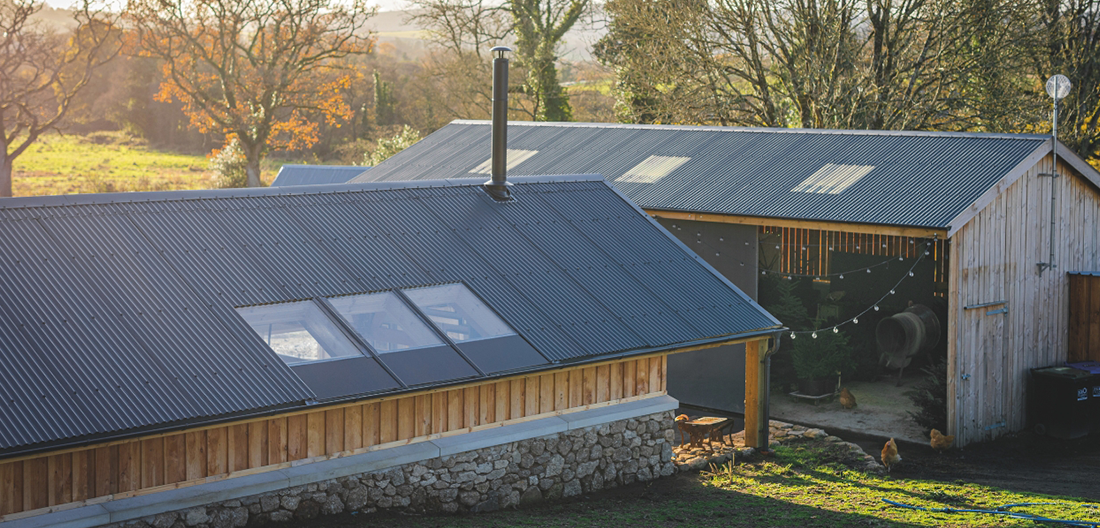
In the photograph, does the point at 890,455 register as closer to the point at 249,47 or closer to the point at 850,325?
the point at 850,325

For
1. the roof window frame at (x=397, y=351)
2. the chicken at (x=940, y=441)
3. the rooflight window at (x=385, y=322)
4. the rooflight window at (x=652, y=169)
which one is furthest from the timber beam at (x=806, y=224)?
the rooflight window at (x=385, y=322)

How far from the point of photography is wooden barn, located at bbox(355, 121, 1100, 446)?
42.0ft

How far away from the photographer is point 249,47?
118ft

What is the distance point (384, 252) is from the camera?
9898mm

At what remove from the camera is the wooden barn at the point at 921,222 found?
12.8 m

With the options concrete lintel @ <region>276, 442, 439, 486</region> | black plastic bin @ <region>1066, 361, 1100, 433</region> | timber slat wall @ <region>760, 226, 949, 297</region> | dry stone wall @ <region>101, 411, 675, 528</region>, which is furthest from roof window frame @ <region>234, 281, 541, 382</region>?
black plastic bin @ <region>1066, 361, 1100, 433</region>

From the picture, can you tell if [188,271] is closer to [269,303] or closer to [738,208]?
[269,303]

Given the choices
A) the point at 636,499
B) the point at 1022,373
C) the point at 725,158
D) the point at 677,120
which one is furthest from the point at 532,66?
the point at 636,499

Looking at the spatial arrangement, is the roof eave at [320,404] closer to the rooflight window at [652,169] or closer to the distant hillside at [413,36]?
the rooflight window at [652,169]

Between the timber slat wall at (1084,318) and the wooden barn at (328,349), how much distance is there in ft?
20.1

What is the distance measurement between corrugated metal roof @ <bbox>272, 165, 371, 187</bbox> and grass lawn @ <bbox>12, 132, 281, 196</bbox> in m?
10.5

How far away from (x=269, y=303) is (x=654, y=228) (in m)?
5.24

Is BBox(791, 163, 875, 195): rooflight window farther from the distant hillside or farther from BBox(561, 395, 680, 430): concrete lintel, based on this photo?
the distant hillside

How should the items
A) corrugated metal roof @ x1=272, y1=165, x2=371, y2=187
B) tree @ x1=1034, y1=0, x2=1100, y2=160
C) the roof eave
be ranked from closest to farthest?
the roof eave, corrugated metal roof @ x1=272, y1=165, x2=371, y2=187, tree @ x1=1034, y1=0, x2=1100, y2=160
